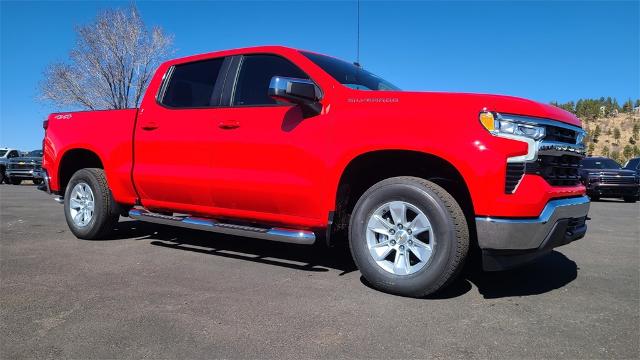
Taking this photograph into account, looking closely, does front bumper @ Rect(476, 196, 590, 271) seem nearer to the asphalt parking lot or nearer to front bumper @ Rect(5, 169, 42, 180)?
the asphalt parking lot

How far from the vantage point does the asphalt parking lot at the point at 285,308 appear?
257cm

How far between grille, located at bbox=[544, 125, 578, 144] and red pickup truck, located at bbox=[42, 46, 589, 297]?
0.9 inches

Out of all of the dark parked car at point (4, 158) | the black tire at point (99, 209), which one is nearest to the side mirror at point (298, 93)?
the black tire at point (99, 209)

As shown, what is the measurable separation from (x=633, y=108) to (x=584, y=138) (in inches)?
2310

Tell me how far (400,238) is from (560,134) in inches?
55.6

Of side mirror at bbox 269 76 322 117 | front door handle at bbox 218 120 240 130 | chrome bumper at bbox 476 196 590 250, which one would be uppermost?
side mirror at bbox 269 76 322 117

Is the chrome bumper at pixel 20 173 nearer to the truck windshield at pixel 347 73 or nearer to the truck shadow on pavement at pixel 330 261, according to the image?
the truck shadow on pavement at pixel 330 261

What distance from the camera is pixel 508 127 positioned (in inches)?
124

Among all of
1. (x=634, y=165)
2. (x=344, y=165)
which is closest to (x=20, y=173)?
(x=344, y=165)

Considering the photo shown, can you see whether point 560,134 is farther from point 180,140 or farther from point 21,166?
point 21,166

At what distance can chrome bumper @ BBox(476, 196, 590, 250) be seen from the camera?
10.2 feet

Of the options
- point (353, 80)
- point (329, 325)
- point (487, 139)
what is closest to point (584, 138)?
point (487, 139)

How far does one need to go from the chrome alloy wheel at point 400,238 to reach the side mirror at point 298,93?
1042 millimetres

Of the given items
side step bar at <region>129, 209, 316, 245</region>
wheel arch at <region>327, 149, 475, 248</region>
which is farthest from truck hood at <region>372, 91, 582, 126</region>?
side step bar at <region>129, 209, 316, 245</region>
